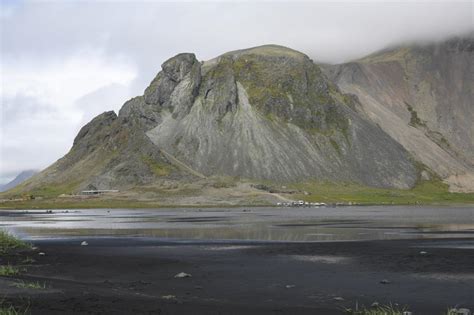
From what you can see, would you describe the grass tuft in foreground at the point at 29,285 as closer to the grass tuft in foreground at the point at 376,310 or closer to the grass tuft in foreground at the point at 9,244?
the grass tuft in foreground at the point at 376,310

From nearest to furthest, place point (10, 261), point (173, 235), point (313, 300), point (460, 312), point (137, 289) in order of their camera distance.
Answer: point (460, 312) → point (313, 300) → point (137, 289) → point (10, 261) → point (173, 235)

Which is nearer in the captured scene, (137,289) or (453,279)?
(137,289)

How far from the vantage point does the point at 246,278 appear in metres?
34.7

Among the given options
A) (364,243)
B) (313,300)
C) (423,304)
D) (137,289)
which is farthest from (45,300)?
(364,243)

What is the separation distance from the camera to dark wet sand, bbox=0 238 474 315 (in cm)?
2538

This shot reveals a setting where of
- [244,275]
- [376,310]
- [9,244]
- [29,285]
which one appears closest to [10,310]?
[29,285]

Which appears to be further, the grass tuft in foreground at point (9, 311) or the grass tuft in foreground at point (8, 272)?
the grass tuft in foreground at point (8, 272)

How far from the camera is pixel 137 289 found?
1204 inches

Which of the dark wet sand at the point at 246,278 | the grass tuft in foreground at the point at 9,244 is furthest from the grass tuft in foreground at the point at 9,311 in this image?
the grass tuft in foreground at the point at 9,244

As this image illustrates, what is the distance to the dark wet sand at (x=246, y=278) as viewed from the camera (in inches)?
999

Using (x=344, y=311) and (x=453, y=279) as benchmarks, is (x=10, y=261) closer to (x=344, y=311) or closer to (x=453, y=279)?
(x=344, y=311)

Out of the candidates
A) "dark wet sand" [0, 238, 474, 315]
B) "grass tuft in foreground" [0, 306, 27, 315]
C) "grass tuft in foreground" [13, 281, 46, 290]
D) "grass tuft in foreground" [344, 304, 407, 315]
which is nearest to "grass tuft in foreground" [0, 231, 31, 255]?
"dark wet sand" [0, 238, 474, 315]

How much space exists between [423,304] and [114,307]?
13192mm

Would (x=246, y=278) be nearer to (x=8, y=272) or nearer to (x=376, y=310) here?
(x=376, y=310)
